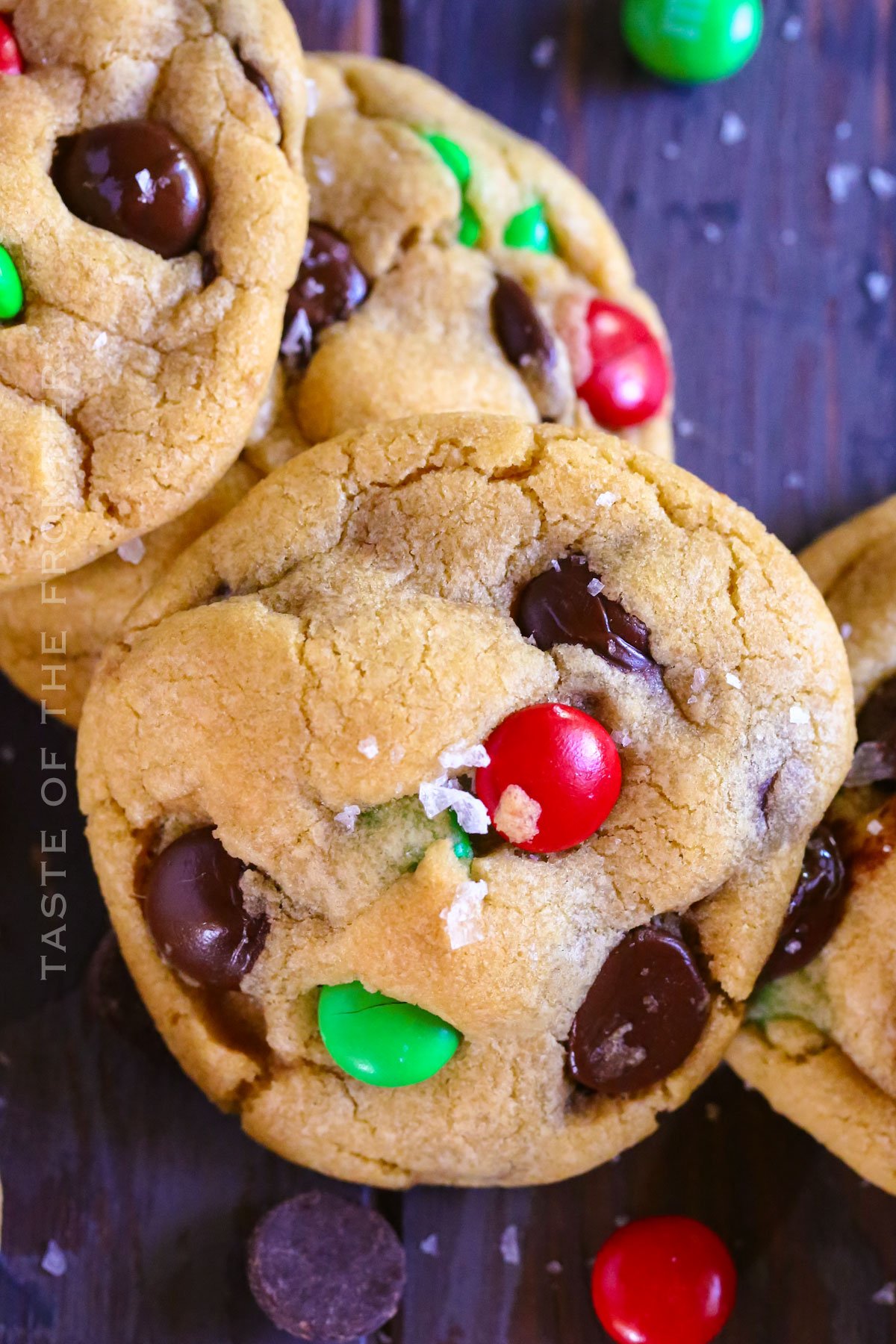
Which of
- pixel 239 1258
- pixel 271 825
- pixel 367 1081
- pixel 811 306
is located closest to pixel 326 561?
pixel 271 825

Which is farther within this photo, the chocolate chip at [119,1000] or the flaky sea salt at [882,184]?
the flaky sea salt at [882,184]

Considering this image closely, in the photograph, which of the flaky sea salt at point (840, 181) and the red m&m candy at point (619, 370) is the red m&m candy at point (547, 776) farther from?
the flaky sea salt at point (840, 181)

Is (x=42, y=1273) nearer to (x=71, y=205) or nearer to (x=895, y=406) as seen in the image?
(x=71, y=205)

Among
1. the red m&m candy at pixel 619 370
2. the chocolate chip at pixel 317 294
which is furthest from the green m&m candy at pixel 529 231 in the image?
the chocolate chip at pixel 317 294

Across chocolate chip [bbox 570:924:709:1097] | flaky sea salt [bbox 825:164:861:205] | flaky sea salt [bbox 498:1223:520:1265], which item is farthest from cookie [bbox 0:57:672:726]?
flaky sea salt [bbox 498:1223:520:1265]

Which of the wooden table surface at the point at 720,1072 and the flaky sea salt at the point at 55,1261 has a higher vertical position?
the wooden table surface at the point at 720,1072

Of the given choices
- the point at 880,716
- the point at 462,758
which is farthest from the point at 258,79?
the point at 880,716

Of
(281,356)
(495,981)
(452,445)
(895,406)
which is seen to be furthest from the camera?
(895,406)
